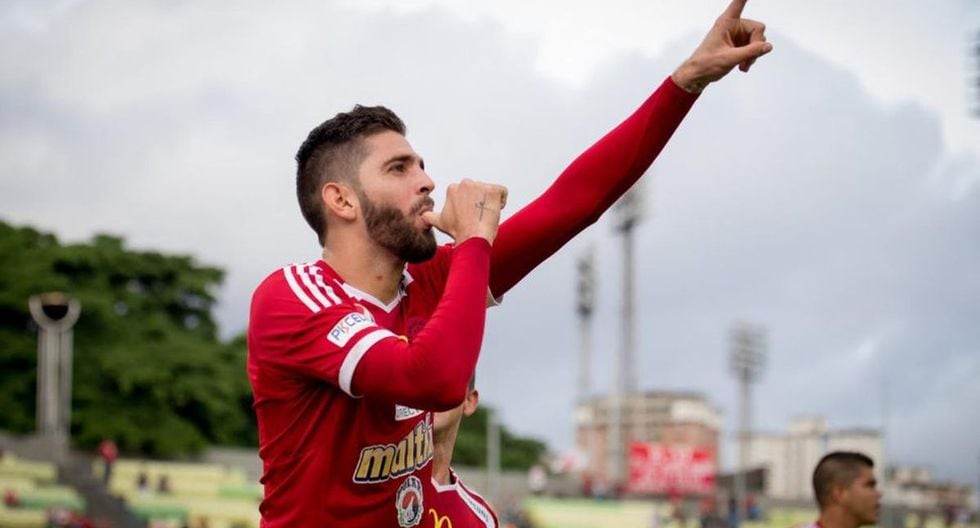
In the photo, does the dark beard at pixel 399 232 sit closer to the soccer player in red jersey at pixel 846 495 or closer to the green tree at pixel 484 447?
the soccer player in red jersey at pixel 846 495

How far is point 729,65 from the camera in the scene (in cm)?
428

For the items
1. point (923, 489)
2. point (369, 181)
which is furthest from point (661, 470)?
point (369, 181)

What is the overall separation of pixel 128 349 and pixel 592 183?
56.5 metres

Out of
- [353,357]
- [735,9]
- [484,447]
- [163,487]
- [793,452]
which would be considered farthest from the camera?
[793,452]

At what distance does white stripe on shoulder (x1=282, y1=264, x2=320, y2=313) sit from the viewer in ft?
13.3

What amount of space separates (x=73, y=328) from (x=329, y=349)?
191 feet

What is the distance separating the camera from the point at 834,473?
8.85m

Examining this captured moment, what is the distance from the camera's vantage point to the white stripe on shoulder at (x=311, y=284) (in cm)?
406

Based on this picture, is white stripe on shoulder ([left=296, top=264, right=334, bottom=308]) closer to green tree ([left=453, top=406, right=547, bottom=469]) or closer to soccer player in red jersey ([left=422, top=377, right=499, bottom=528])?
soccer player in red jersey ([left=422, top=377, right=499, bottom=528])

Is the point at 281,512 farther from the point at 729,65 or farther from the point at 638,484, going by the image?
the point at 638,484

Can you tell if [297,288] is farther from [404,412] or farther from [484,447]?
[484,447]

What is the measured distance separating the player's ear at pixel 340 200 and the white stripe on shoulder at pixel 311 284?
179 mm

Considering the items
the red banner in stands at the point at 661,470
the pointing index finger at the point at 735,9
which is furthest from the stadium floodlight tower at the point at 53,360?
the pointing index finger at the point at 735,9

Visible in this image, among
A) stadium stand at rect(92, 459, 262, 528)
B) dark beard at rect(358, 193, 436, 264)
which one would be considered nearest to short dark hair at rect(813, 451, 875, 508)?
dark beard at rect(358, 193, 436, 264)
